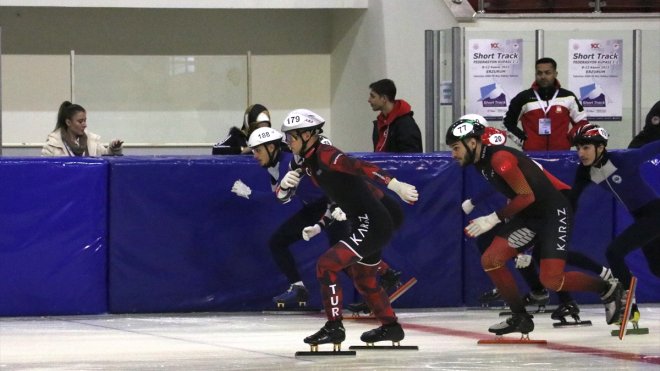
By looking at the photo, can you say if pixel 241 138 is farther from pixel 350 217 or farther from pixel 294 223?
pixel 350 217

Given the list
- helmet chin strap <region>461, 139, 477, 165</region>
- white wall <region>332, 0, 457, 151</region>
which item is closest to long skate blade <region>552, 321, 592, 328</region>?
helmet chin strap <region>461, 139, 477, 165</region>

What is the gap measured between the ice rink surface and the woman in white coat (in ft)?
4.60

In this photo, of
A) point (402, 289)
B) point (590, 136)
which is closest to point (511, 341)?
point (590, 136)

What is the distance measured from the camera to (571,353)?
27.7 ft

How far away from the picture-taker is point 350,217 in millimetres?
8547

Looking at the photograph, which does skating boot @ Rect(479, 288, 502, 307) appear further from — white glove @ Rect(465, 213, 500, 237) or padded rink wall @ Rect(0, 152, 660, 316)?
white glove @ Rect(465, 213, 500, 237)

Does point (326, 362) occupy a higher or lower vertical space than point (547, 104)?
lower

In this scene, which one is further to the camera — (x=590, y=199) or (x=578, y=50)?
(x=578, y=50)

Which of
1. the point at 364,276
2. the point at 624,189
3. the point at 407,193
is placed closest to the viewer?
the point at 407,193

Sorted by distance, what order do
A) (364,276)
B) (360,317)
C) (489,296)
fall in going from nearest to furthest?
(364,276) → (489,296) → (360,317)

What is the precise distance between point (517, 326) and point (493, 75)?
14.3 ft

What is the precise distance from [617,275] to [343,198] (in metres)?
2.24

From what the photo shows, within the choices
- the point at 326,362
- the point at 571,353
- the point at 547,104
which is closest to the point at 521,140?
the point at 547,104

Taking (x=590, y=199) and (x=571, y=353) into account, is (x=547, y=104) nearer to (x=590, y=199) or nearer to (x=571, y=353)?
(x=590, y=199)
